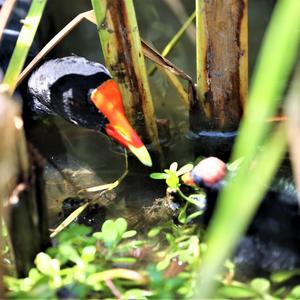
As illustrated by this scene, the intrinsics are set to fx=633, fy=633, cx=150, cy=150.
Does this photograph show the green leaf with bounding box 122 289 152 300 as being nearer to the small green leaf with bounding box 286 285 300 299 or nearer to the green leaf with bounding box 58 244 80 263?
the green leaf with bounding box 58 244 80 263

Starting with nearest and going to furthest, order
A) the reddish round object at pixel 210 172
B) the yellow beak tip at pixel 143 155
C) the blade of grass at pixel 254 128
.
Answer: the blade of grass at pixel 254 128
the reddish round object at pixel 210 172
the yellow beak tip at pixel 143 155

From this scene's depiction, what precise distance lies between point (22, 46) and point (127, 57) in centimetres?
36

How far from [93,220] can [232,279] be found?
0.72 meters

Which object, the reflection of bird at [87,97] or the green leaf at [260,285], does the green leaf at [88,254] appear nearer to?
the green leaf at [260,285]

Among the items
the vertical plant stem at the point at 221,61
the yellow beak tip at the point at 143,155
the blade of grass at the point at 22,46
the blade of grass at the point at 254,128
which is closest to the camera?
the blade of grass at the point at 254,128

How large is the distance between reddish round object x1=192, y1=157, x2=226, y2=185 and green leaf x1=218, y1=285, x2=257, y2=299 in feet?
1.04

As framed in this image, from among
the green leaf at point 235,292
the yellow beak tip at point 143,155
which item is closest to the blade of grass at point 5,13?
the yellow beak tip at point 143,155

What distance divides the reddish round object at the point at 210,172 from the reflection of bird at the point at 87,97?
0.30 m

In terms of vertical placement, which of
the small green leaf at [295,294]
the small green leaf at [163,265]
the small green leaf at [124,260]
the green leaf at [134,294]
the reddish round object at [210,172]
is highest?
the reddish round object at [210,172]

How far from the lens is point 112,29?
1861 millimetres

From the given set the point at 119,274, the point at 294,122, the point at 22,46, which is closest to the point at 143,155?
the point at 22,46

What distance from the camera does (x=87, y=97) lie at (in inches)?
76.1

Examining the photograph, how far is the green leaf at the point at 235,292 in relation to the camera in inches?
44.1

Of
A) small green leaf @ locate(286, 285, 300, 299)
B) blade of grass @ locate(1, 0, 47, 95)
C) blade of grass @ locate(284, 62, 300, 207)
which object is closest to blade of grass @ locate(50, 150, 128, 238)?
blade of grass @ locate(1, 0, 47, 95)
